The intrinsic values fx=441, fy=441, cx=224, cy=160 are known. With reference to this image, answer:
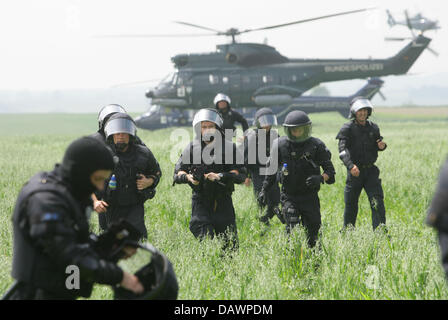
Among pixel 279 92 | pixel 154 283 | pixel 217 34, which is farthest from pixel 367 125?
pixel 279 92

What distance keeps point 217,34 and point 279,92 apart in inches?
224

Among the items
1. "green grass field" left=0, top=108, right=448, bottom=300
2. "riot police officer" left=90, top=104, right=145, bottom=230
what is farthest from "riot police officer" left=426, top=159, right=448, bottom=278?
"riot police officer" left=90, top=104, right=145, bottom=230

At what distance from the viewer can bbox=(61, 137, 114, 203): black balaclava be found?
2674mm

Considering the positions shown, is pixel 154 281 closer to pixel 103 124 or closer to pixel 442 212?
pixel 442 212

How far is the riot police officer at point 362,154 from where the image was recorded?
23.1 ft

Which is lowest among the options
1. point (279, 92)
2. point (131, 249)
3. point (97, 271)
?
point (97, 271)

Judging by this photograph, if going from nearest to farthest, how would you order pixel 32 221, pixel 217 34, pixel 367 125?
pixel 32 221 < pixel 367 125 < pixel 217 34

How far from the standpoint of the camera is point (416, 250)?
5039 mm

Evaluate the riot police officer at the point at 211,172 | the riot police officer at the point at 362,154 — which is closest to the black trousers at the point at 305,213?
the riot police officer at the point at 211,172

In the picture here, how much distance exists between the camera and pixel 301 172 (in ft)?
18.8

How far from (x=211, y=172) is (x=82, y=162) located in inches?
118

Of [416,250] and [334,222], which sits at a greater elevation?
[334,222]
